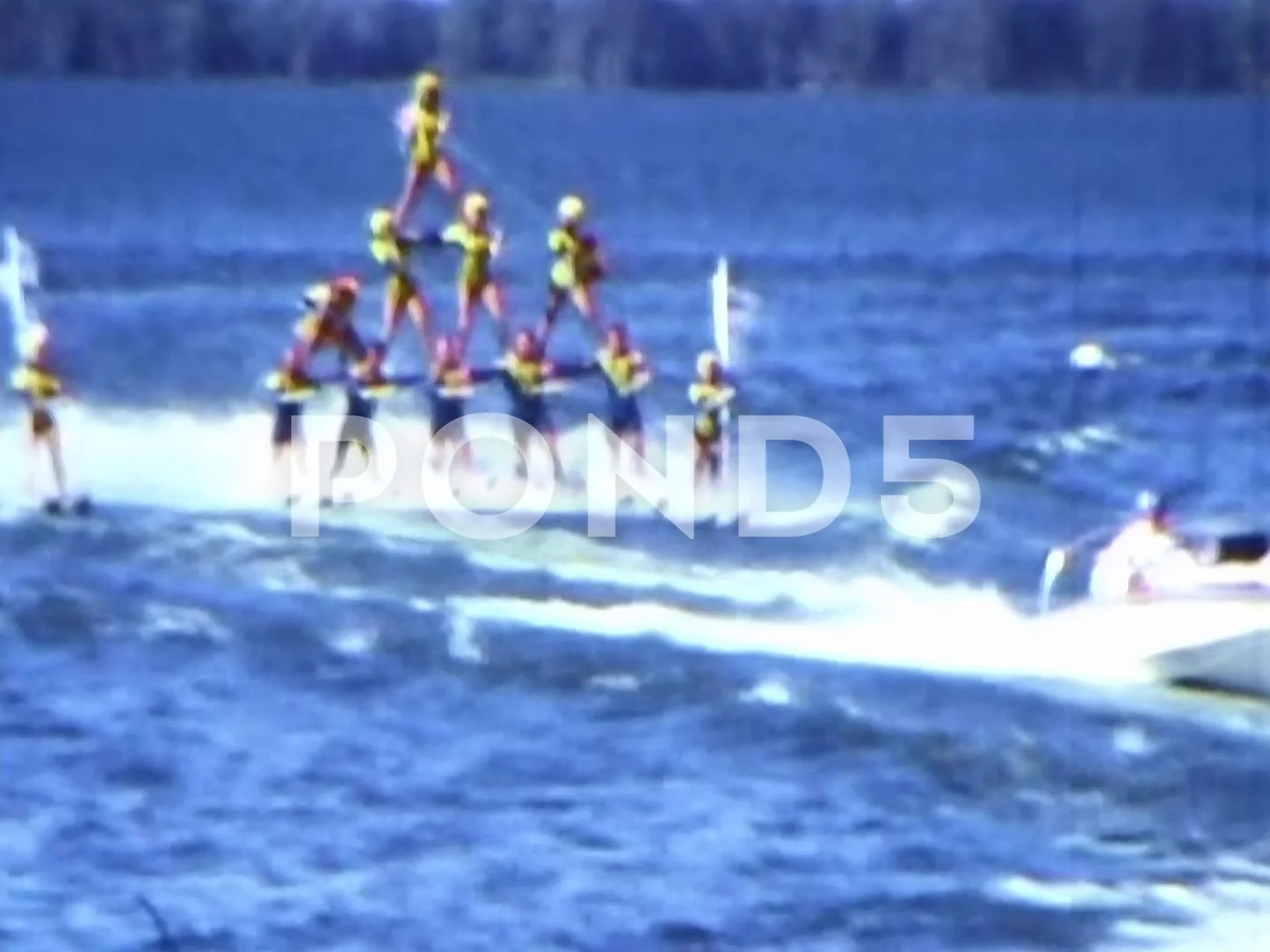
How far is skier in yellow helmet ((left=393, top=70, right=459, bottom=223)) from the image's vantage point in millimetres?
3578

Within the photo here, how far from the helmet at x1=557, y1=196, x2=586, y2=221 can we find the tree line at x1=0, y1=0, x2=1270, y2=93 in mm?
173

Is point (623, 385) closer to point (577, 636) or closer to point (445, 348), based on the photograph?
point (445, 348)

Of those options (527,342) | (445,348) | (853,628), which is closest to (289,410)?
(445,348)

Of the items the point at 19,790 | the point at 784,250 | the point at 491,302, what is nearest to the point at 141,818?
the point at 19,790

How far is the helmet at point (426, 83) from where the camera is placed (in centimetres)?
357

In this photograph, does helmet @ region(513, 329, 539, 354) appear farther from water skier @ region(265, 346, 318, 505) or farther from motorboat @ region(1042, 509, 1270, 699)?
motorboat @ region(1042, 509, 1270, 699)

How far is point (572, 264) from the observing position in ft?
12.7

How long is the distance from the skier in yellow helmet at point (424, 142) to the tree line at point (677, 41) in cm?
3

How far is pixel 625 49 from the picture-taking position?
12.2 ft

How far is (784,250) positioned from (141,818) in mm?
1526

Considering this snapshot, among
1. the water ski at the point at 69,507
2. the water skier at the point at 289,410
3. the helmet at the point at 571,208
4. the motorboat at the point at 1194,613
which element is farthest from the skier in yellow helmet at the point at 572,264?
the motorboat at the point at 1194,613

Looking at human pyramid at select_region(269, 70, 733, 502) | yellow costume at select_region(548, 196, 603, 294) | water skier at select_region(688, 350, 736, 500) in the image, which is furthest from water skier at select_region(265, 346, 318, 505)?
water skier at select_region(688, 350, 736, 500)

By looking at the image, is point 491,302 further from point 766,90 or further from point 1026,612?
point 1026,612

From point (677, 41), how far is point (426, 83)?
35cm
